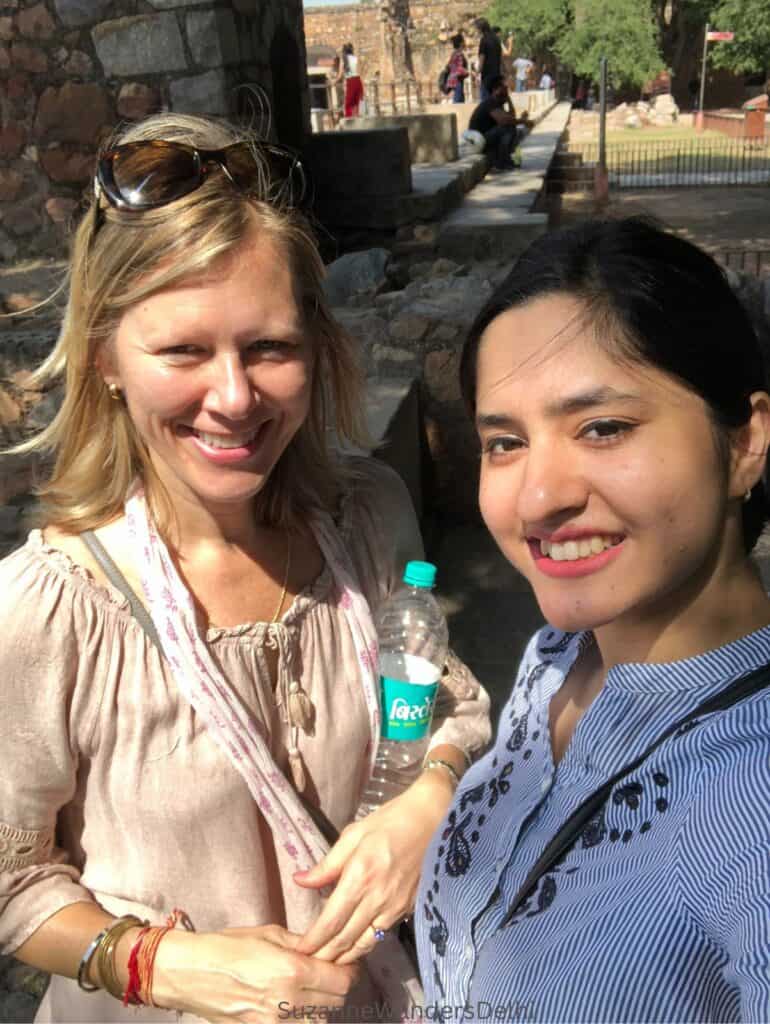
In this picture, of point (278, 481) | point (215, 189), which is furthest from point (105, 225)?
point (278, 481)

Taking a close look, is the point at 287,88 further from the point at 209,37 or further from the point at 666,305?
the point at 666,305

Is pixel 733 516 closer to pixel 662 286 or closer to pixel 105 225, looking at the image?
pixel 662 286

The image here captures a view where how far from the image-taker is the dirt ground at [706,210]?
13.1 meters

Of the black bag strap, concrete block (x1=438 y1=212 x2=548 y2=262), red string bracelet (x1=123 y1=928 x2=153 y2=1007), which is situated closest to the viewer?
the black bag strap

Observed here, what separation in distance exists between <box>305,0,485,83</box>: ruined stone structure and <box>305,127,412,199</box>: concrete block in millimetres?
39053

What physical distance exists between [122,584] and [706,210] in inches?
652

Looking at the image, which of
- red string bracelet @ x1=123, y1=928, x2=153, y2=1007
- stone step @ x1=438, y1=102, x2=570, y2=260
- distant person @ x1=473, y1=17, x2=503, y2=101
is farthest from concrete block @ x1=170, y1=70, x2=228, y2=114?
distant person @ x1=473, y1=17, x2=503, y2=101

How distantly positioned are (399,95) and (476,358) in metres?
42.4

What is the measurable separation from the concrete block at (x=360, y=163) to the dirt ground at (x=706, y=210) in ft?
12.6

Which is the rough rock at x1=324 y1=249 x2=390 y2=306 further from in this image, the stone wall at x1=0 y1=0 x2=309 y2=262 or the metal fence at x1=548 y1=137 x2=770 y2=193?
the metal fence at x1=548 y1=137 x2=770 y2=193

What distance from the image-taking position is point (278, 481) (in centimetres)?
173

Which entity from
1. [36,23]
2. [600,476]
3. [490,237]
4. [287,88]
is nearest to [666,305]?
[600,476]

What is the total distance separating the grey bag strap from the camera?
146cm

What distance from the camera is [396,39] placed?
45000 millimetres
